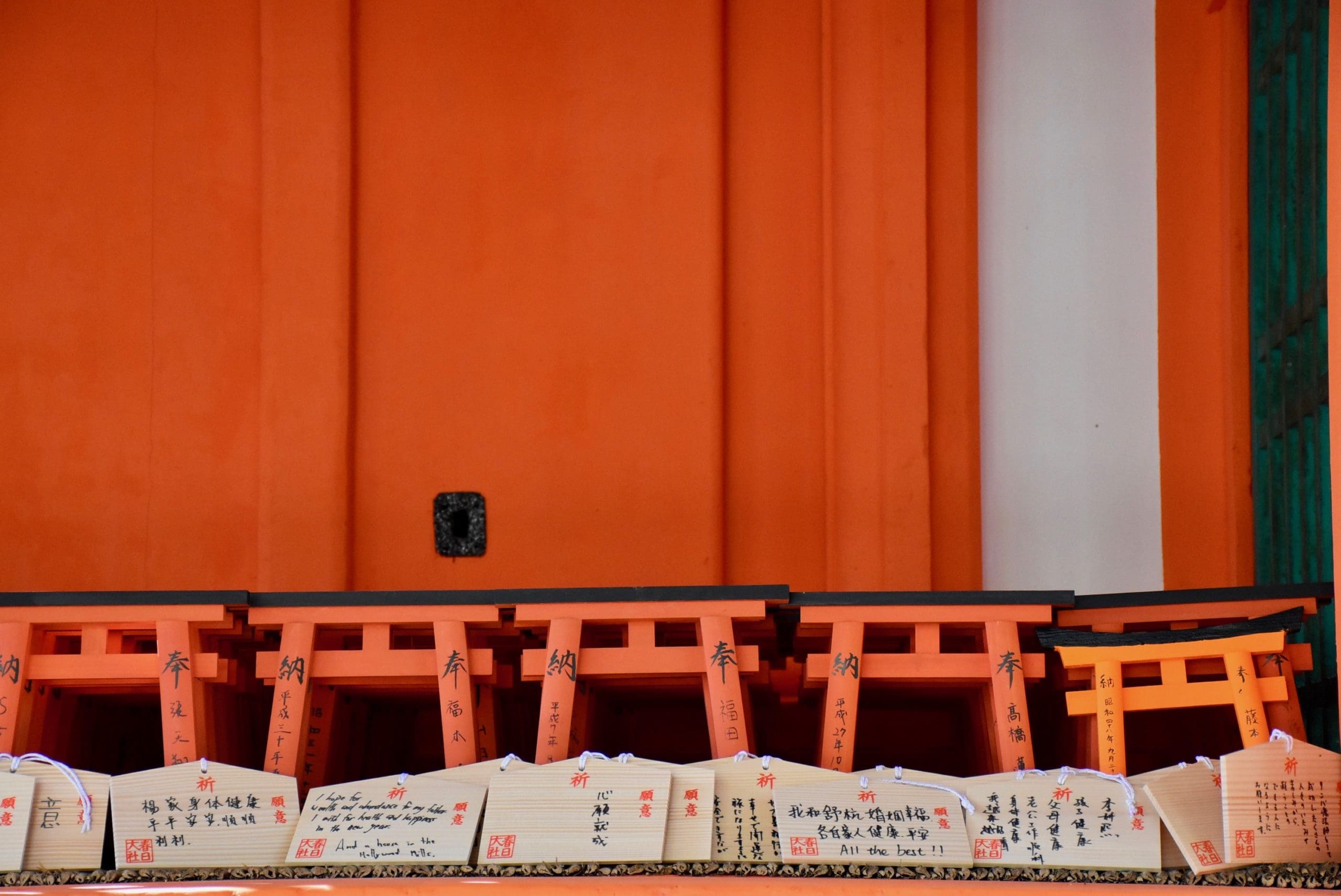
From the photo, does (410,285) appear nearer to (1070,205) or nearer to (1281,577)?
(1070,205)

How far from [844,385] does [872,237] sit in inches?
19.3

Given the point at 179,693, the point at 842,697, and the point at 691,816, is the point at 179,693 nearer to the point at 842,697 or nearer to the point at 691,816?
the point at 691,816

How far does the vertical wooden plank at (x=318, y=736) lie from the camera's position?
3.27 m

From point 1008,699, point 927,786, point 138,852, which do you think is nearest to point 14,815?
point 138,852

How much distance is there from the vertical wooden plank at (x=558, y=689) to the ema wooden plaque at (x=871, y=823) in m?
0.52

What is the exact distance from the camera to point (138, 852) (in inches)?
115

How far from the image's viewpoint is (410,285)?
4523 mm

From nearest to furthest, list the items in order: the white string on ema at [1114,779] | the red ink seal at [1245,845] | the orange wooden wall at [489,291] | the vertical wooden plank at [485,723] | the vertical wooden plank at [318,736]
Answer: the red ink seal at [1245,845], the white string on ema at [1114,779], the vertical wooden plank at [318,736], the vertical wooden plank at [485,723], the orange wooden wall at [489,291]

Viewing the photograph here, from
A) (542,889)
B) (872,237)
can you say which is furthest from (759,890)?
(872,237)

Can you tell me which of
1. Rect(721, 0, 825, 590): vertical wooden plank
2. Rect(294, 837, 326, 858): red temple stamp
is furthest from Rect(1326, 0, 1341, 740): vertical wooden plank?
Rect(294, 837, 326, 858): red temple stamp

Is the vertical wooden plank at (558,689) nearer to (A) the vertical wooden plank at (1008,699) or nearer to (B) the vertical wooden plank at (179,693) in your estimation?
(B) the vertical wooden plank at (179,693)

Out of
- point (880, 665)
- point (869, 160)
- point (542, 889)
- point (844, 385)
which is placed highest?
point (869, 160)

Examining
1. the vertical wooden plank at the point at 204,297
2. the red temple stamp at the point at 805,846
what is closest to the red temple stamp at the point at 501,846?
the red temple stamp at the point at 805,846

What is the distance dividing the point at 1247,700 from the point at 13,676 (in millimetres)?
2787
